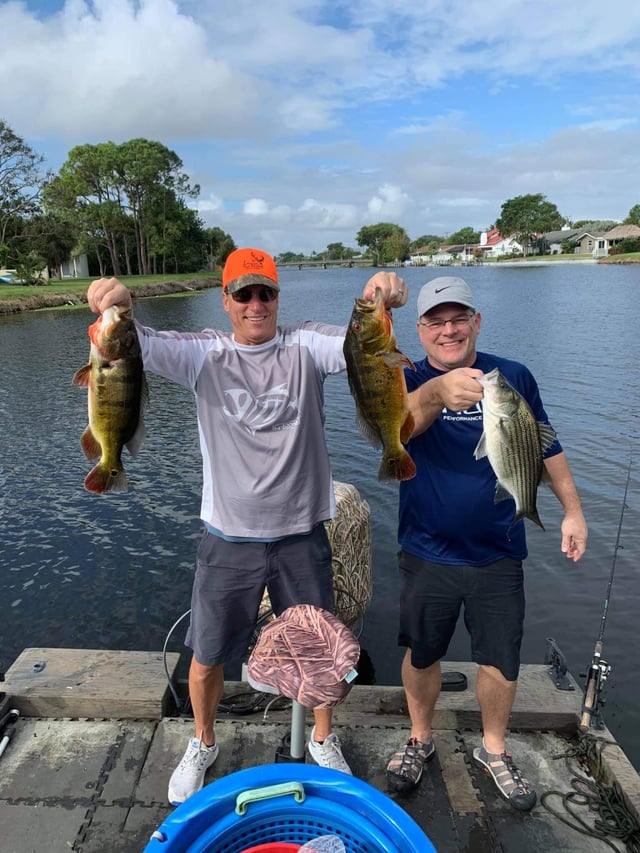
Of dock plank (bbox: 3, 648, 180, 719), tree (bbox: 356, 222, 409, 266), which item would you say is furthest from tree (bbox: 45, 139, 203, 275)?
Answer: tree (bbox: 356, 222, 409, 266)

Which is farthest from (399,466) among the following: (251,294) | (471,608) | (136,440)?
(136,440)

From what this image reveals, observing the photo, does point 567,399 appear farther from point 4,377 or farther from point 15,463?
point 4,377

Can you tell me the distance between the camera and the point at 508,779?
2979 millimetres

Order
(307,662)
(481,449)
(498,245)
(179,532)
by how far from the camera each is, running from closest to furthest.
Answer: (307,662) < (481,449) < (179,532) < (498,245)

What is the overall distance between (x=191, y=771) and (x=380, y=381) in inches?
88.0

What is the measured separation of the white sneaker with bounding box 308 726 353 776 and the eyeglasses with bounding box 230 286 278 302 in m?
2.35

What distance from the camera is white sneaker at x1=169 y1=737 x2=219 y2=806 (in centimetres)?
291

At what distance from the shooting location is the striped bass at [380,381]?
2.57m

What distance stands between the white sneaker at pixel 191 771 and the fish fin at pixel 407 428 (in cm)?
197

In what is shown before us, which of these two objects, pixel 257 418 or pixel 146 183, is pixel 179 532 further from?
pixel 146 183

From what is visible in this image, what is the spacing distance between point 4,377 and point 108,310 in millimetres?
18036

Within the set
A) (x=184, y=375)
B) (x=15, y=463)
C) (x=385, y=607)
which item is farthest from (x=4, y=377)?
(x=184, y=375)

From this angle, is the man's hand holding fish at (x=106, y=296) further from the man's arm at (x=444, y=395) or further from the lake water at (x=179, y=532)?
the lake water at (x=179, y=532)

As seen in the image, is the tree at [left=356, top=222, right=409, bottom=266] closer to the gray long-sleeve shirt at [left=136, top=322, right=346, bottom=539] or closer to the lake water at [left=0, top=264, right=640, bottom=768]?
the lake water at [left=0, top=264, right=640, bottom=768]
